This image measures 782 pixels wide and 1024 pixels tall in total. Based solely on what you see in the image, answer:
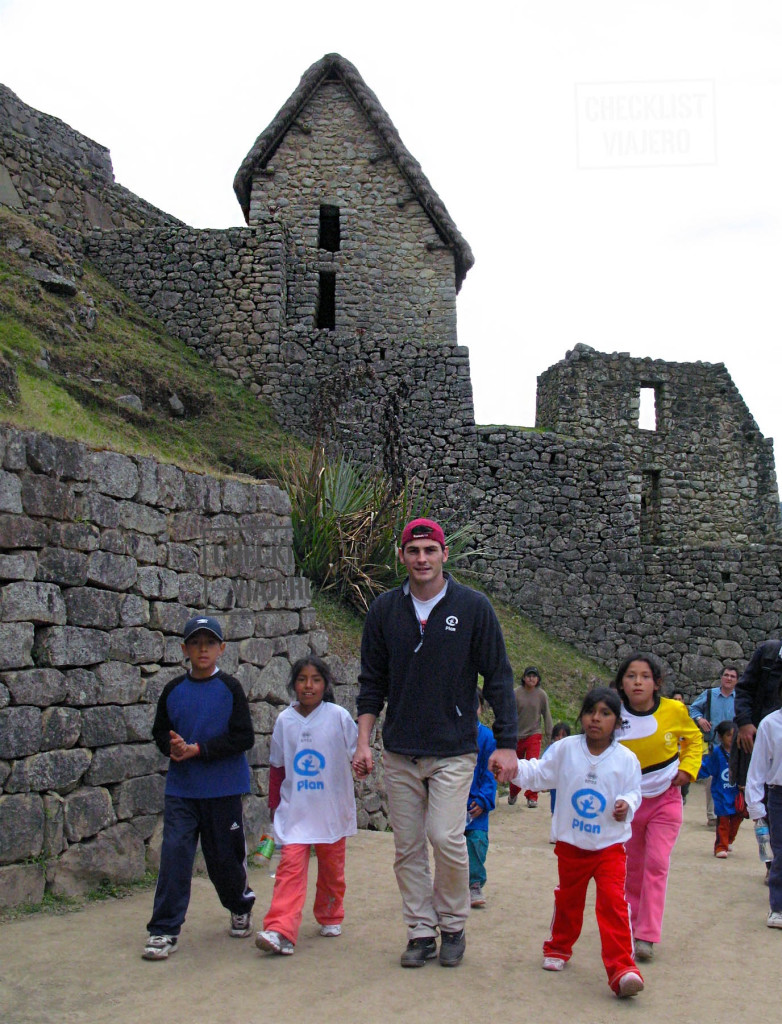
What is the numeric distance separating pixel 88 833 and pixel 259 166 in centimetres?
1532

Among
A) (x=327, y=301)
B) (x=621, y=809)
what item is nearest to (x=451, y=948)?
(x=621, y=809)

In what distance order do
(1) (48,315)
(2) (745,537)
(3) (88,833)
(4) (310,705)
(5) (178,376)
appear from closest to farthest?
(4) (310,705) < (3) (88,833) < (1) (48,315) < (5) (178,376) < (2) (745,537)

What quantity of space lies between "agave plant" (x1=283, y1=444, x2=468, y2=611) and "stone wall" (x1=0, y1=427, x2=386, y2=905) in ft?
7.91

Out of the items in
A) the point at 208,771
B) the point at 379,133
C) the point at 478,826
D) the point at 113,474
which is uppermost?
the point at 379,133

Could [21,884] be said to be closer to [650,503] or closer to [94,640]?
[94,640]

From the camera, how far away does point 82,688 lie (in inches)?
228

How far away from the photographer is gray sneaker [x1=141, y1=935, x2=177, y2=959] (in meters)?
4.61

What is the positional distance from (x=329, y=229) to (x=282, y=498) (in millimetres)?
12130

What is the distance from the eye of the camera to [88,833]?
5684 millimetres

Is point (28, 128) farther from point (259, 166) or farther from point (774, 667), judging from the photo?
point (774, 667)

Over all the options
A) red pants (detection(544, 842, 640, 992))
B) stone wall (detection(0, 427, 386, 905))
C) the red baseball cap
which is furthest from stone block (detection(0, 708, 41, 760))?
red pants (detection(544, 842, 640, 992))

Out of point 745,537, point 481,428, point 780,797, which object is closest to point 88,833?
point 780,797

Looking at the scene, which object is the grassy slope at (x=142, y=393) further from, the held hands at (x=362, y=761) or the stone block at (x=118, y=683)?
the held hands at (x=362, y=761)

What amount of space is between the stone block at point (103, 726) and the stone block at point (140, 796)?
0.27 metres
